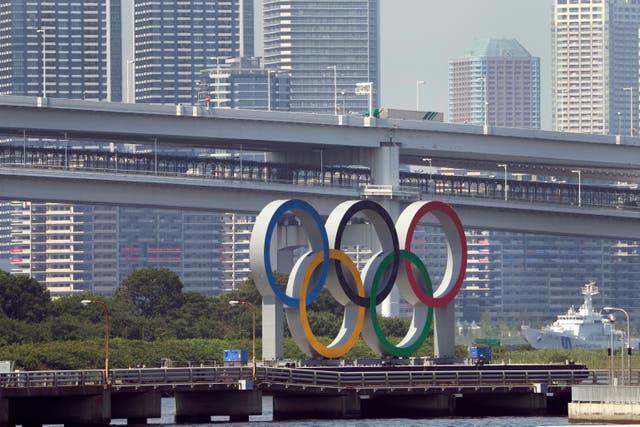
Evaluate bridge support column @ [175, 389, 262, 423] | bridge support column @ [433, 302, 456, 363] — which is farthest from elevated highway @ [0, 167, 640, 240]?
bridge support column @ [175, 389, 262, 423]

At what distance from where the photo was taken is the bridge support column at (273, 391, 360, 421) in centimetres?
10356

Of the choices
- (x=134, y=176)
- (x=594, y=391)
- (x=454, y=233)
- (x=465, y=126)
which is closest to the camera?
(x=594, y=391)

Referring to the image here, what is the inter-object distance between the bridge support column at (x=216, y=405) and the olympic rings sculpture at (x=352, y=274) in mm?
9528

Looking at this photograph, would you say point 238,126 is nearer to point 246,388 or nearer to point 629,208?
point 629,208

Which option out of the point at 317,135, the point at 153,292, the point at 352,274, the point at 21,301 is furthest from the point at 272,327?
the point at 153,292

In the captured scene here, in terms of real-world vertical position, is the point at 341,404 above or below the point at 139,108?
below

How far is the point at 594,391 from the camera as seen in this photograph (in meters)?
94.6

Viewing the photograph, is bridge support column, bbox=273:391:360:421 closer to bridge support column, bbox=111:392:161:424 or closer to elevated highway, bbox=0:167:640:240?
bridge support column, bbox=111:392:161:424

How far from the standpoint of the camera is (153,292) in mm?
169125

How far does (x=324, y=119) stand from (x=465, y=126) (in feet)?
36.1

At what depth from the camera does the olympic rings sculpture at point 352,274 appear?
110 meters

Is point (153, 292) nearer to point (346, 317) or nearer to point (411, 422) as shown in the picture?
point (346, 317)

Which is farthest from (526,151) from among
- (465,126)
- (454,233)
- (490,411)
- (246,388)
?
(246,388)

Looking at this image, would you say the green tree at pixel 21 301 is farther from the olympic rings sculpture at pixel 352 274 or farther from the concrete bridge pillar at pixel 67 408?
the concrete bridge pillar at pixel 67 408
